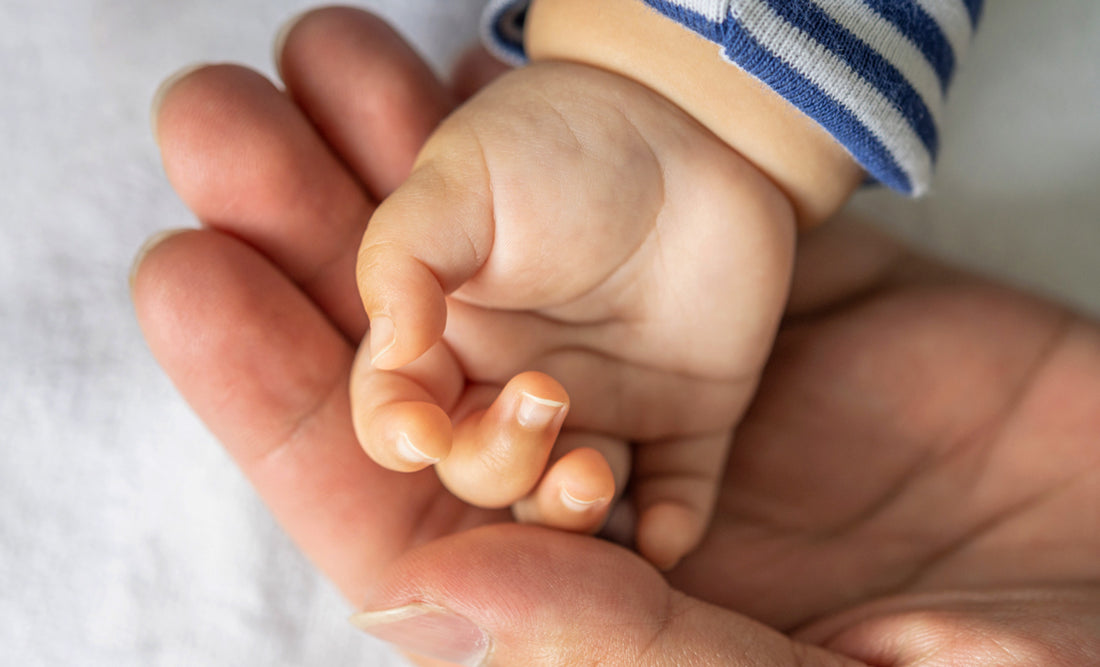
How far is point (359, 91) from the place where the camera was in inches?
31.6

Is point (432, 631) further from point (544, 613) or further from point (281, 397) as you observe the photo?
point (281, 397)

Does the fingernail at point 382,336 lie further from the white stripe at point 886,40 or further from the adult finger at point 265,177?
the white stripe at point 886,40

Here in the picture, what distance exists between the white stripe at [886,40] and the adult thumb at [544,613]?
431mm

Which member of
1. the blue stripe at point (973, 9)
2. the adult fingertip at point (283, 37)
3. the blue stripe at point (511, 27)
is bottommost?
the adult fingertip at point (283, 37)

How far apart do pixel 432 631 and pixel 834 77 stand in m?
0.49

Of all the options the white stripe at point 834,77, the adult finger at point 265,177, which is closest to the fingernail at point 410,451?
the adult finger at point 265,177

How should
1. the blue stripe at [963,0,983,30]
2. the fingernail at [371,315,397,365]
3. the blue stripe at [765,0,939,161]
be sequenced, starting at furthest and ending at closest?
the blue stripe at [963,0,983,30]
the blue stripe at [765,0,939,161]
the fingernail at [371,315,397,365]

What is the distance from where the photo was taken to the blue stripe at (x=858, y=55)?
2.03ft

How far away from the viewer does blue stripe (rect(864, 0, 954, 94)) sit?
0.66 meters

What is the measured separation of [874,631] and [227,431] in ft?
1.72

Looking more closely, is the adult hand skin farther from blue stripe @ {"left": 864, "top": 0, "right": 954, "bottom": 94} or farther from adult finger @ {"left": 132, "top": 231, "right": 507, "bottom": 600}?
blue stripe @ {"left": 864, "top": 0, "right": 954, "bottom": 94}

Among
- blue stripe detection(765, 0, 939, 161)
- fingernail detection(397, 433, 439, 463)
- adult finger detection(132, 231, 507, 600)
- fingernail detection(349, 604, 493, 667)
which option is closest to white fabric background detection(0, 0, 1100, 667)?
adult finger detection(132, 231, 507, 600)

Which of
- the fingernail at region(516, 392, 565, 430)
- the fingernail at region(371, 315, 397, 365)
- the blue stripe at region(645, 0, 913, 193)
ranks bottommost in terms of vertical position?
the fingernail at region(516, 392, 565, 430)

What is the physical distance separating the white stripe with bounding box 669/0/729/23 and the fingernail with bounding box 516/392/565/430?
290 millimetres
